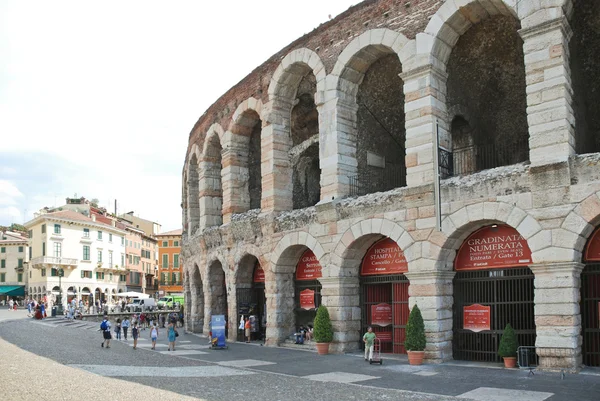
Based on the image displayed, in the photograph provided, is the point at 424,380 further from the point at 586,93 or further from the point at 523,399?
the point at 586,93

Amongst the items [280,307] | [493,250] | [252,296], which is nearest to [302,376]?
[493,250]

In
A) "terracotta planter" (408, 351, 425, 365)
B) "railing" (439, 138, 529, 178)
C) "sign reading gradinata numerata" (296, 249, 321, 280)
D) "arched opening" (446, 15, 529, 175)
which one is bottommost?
"terracotta planter" (408, 351, 425, 365)

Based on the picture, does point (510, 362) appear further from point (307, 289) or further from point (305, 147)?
point (305, 147)

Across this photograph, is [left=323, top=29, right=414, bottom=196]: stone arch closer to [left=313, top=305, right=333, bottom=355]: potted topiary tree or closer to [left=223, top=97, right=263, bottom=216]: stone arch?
[left=313, top=305, right=333, bottom=355]: potted topiary tree

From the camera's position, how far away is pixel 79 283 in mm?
69875

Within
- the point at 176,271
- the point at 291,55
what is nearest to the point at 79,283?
the point at 176,271

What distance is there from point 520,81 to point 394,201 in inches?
241

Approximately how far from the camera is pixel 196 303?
106 feet

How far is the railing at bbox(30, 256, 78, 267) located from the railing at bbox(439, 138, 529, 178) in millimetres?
55452

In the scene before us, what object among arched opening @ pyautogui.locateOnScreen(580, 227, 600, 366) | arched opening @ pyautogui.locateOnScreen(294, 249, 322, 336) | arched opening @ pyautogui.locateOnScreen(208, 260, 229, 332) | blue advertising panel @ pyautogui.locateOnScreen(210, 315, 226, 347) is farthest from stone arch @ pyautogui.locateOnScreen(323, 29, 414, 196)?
arched opening @ pyautogui.locateOnScreen(208, 260, 229, 332)

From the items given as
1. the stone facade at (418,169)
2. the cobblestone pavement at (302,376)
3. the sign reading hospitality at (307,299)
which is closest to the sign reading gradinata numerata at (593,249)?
the stone facade at (418,169)

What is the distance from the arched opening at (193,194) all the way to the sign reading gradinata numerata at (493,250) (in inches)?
730

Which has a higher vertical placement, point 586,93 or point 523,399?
point 586,93

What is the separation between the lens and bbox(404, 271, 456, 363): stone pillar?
1688cm
